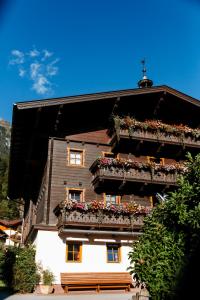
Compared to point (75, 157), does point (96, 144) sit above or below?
above

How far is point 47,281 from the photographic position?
1780 cm

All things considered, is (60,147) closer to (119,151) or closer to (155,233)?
(119,151)

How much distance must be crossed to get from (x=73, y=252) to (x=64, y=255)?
1.91ft

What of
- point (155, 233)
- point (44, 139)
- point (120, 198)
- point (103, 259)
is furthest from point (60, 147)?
point (155, 233)

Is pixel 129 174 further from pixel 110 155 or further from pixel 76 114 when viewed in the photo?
pixel 76 114

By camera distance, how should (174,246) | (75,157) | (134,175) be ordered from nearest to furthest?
(174,246) < (134,175) < (75,157)

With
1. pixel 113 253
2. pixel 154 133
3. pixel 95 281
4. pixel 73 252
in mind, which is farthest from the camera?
pixel 154 133

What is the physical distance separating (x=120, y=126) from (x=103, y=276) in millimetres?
9072

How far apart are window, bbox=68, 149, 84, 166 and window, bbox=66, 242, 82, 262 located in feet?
16.6

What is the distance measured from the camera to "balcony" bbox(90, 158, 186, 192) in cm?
2088

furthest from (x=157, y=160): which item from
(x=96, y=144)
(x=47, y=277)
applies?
(x=47, y=277)

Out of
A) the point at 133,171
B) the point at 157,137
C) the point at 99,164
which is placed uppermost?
the point at 157,137

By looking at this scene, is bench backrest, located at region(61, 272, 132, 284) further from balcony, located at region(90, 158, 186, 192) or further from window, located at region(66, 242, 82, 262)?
balcony, located at region(90, 158, 186, 192)

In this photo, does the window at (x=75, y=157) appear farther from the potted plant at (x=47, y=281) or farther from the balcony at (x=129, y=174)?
the potted plant at (x=47, y=281)
